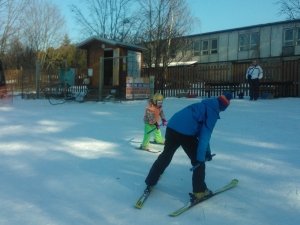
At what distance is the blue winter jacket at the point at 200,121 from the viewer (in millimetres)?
5507

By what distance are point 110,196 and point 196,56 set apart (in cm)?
4618

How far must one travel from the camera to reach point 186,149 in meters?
5.91

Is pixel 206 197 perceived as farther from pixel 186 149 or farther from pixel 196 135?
pixel 196 135

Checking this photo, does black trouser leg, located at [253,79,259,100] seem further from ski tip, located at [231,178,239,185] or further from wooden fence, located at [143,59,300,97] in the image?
ski tip, located at [231,178,239,185]

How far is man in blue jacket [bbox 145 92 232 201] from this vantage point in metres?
5.52

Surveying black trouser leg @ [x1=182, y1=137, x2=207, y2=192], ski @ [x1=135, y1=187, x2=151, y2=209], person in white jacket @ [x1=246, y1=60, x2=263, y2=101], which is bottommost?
ski @ [x1=135, y1=187, x2=151, y2=209]

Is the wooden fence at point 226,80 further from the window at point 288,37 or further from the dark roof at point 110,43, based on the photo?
the window at point 288,37

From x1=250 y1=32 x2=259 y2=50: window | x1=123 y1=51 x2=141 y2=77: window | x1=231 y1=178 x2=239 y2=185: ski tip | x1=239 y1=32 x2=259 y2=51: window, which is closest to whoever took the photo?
x1=231 y1=178 x2=239 y2=185: ski tip

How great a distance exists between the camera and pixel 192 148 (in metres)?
5.86

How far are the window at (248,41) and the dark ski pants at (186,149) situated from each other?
42.2 m

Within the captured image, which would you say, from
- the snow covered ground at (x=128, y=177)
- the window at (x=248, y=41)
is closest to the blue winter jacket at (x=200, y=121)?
the snow covered ground at (x=128, y=177)

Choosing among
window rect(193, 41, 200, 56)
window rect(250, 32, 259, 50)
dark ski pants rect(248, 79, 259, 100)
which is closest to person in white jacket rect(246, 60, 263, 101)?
dark ski pants rect(248, 79, 259, 100)

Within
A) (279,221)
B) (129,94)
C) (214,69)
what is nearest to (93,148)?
(279,221)

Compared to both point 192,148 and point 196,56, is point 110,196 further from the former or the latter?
point 196,56
